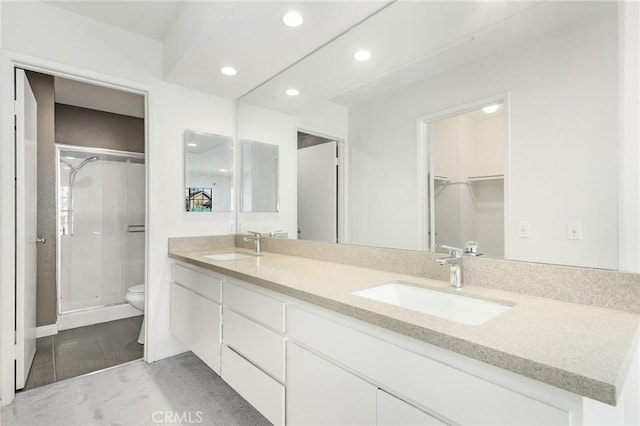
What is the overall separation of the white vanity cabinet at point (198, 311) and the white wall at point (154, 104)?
19 centimetres

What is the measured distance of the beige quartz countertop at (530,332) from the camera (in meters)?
0.62

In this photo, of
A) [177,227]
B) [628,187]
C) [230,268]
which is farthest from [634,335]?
[177,227]

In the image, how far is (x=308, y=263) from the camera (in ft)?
6.37

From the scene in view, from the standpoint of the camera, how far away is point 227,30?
69.0 inches

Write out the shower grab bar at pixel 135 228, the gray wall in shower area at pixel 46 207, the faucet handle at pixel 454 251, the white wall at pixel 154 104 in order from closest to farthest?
the faucet handle at pixel 454 251, the white wall at pixel 154 104, the gray wall in shower area at pixel 46 207, the shower grab bar at pixel 135 228

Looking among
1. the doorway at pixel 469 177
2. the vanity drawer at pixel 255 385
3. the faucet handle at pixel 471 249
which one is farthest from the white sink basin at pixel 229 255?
the faucet handle at pixel 471 249

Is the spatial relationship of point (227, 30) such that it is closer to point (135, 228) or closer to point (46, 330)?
point (135, 228)

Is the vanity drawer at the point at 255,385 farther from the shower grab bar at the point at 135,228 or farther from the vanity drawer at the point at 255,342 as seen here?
the shower grab bar at the point at 135,228

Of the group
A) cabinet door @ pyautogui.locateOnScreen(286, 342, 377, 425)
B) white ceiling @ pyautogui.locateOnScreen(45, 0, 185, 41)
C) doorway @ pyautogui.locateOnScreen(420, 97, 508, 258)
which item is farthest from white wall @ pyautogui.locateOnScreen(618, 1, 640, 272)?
white ceiling @ pyautogui.locateOnScreen(45, 0, 185, 41)

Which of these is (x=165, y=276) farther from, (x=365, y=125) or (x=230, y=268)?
(x=365, y=125)

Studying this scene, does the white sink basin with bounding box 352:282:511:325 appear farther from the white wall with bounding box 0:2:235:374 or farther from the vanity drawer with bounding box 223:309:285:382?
the white wall with bounding box 0:2:235:374

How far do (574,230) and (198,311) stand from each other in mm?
2007

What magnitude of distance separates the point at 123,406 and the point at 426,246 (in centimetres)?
195

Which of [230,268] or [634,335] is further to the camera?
[230,268]
